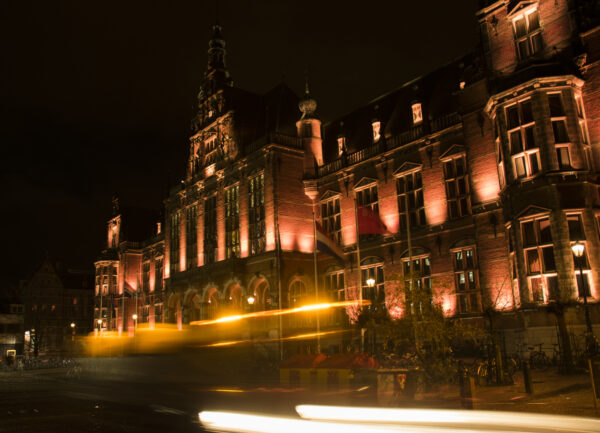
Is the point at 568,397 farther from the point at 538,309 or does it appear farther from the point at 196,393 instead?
the point at 196,393

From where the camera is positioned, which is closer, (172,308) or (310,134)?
(310,134)

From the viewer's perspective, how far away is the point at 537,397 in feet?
47.9

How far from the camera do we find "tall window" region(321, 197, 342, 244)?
122 ft

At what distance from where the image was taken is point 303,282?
3706 cm

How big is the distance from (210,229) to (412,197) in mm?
19080

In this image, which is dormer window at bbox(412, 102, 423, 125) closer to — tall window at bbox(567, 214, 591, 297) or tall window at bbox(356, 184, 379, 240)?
tall window at bbox(356, 184, 379, 240)

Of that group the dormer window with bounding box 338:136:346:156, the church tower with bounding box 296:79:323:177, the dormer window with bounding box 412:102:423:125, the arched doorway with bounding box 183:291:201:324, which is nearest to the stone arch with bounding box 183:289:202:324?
the arched doorway with bounding box 183:291:201:324

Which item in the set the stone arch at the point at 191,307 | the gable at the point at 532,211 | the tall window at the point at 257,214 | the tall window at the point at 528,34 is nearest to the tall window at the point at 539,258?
the gable at the point at 532,211

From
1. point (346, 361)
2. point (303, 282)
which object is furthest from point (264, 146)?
point (346, 361)

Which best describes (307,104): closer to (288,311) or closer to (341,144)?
(341,144)

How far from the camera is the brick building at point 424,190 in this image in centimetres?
2209

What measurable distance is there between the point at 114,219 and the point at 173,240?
78.2 ft

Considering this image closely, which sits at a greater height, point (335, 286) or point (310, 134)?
point (310, 134)

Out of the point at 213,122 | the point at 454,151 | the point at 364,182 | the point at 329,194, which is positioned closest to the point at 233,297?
the point at 329,194
